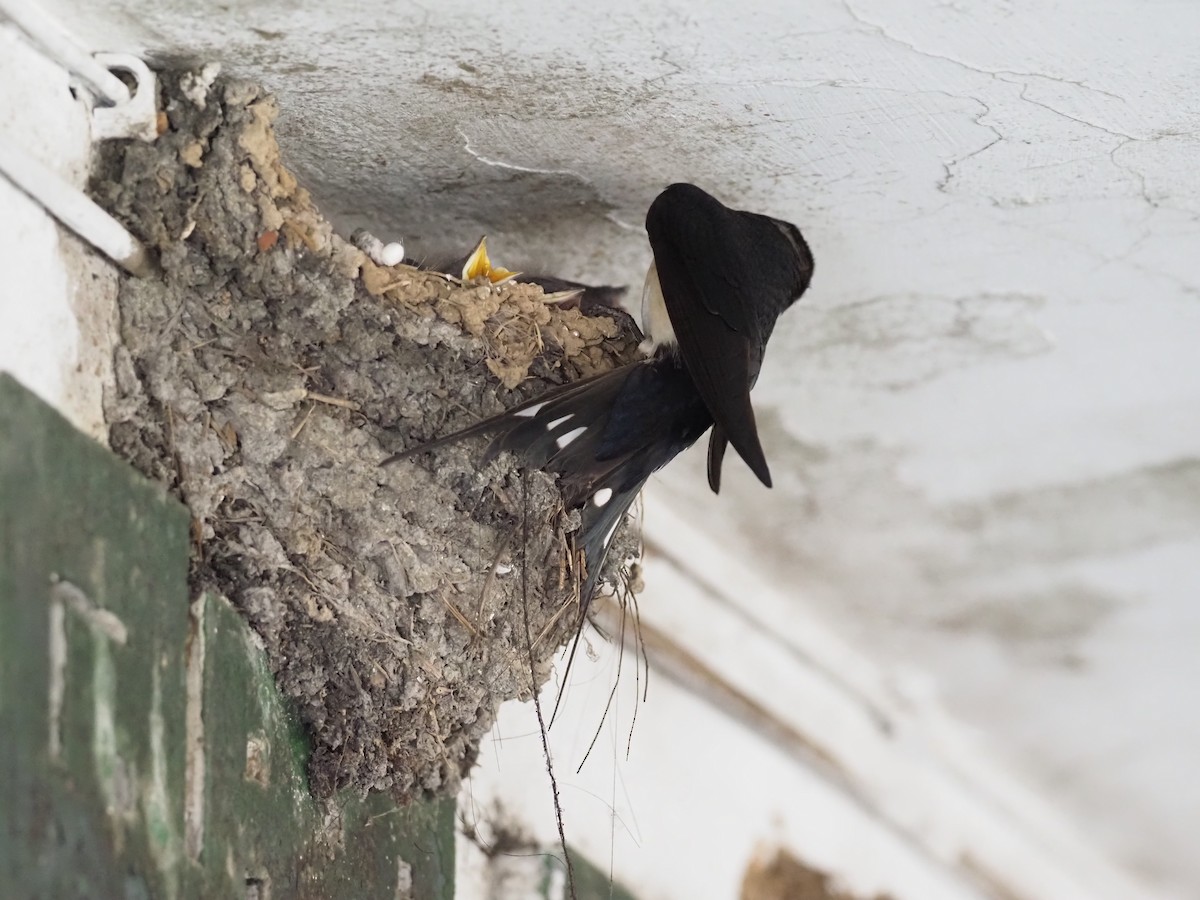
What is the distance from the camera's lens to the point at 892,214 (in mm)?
3072

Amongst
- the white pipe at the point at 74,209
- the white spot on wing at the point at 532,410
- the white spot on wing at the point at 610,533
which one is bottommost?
the white spot on wing at the point at 610,533

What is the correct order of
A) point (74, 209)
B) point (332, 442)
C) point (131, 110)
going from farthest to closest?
point (332, 442) → point (131, 110) → point (74, 209)

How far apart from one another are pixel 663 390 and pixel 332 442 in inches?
25.9

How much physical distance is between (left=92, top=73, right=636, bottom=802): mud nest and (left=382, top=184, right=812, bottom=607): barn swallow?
0.23ft

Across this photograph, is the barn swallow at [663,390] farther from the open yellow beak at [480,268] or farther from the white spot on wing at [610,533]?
the open yellow beak at [480,268]

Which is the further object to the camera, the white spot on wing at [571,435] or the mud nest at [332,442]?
the white spot on wing at [571,435]

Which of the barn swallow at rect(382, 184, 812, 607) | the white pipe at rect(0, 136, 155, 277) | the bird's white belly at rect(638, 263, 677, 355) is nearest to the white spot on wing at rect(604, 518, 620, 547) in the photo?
the barn swallow at rect(382, 184, 812, 607)

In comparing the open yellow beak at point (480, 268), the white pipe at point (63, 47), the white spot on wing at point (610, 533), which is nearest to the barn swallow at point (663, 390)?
the white spot on wing at point (610, 533)

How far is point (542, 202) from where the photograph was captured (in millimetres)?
3074

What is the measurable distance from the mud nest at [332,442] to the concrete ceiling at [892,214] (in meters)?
0.28

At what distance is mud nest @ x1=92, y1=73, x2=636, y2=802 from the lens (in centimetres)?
228

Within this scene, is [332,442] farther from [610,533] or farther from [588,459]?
[610,533]

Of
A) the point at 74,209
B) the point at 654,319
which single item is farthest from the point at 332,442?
the point at 654,319

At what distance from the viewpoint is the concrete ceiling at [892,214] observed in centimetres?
245
